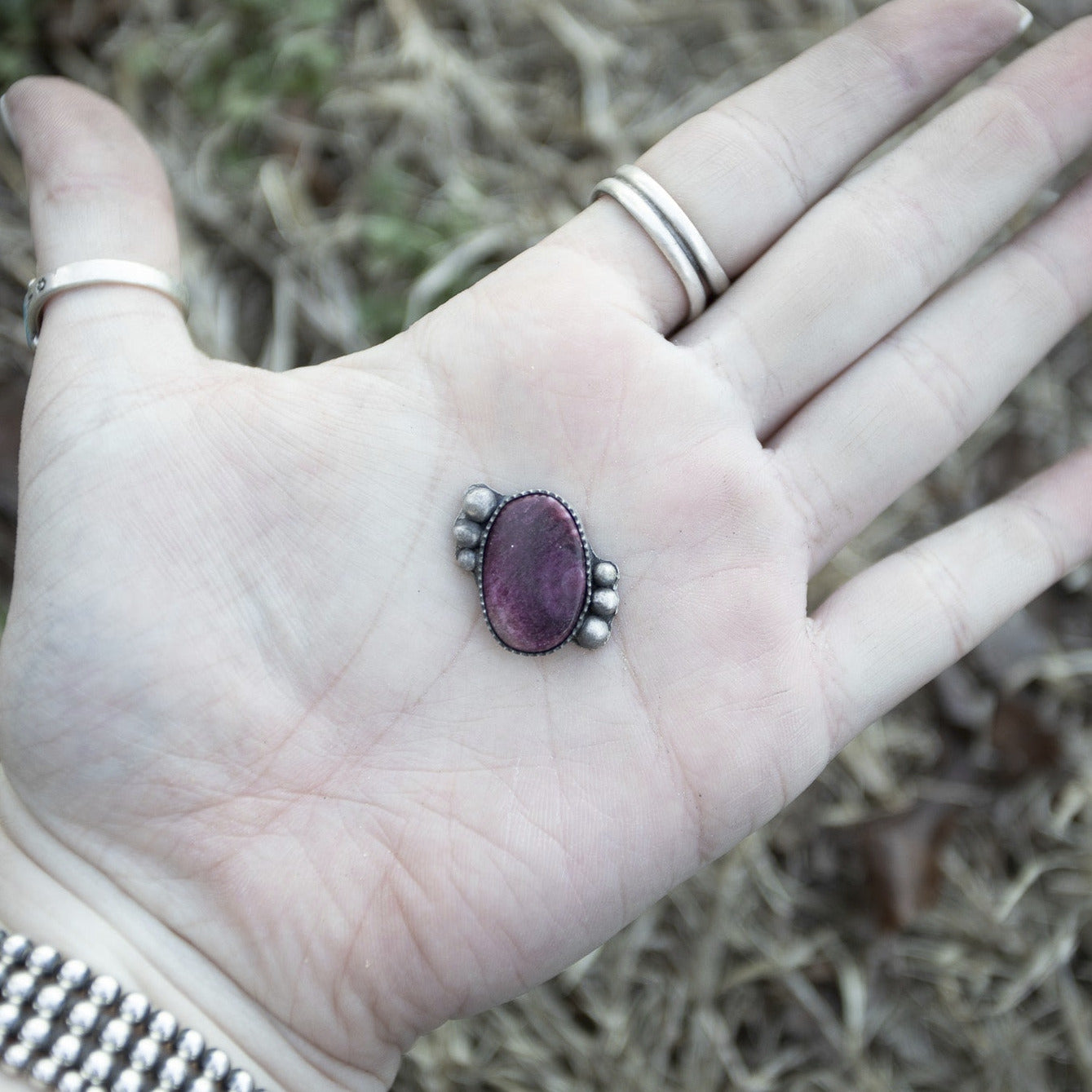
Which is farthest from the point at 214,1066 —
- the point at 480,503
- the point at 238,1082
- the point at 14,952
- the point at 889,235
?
the point at 889,235

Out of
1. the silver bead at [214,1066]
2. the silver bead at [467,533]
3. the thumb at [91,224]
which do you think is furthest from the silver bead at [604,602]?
the silver bead at [214,1066]

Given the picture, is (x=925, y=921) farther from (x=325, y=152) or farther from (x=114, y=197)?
(x=325, y=152)

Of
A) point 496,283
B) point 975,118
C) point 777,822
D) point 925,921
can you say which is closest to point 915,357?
point 975,118

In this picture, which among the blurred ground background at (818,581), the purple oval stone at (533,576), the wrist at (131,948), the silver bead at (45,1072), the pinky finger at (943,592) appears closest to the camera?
the silver bead at (45,1072)

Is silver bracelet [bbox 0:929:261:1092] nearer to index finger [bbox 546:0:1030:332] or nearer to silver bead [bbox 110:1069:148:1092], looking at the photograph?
silver bead [bbox 110:1069:148:1092]

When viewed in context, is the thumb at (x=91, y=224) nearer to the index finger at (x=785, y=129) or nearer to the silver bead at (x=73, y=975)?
the index finger at (x=785, y=129)

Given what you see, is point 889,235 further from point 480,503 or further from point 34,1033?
point 34,1033

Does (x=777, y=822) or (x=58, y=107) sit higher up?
(x=58, y=107)
